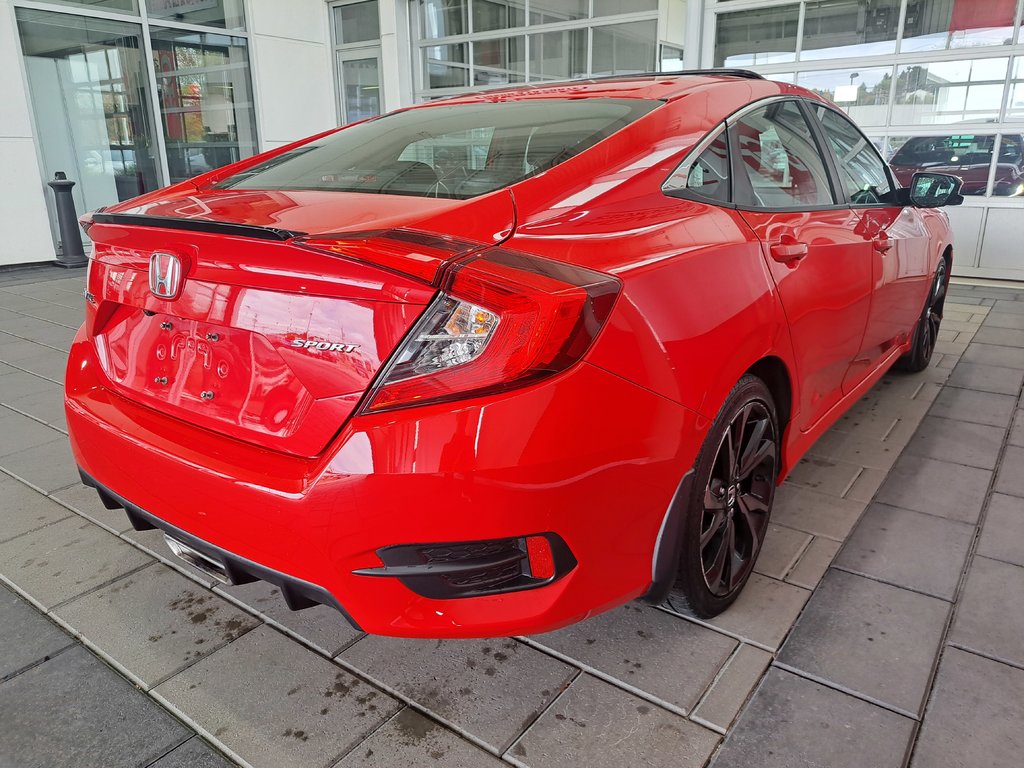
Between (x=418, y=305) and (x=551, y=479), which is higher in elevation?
(x=418, y=305)

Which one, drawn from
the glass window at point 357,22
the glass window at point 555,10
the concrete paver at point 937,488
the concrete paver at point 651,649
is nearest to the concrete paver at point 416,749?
the concrete paver at point 651,649

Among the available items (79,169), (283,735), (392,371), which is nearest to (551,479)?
Result: (392,371)

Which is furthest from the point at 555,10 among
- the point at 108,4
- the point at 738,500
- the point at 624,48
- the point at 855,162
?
the point at 738,500

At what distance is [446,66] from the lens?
1116cm

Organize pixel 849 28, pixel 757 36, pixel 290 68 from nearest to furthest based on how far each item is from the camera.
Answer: pixel 849 28 → pixel 757 36 → pixel 290 68

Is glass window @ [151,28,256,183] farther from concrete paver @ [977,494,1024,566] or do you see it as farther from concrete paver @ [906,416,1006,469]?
concrete paver @ [977,494,1024,566]

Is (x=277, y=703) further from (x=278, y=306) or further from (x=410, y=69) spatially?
(x=410, y=69)

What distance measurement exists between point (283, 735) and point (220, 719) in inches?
6.6

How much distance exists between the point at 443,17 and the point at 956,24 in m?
6.64

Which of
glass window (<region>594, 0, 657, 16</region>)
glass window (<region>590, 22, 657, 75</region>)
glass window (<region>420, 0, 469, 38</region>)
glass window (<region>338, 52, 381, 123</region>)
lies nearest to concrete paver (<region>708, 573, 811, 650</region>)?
glass window (<region>590, 22, 657, 75</region>)

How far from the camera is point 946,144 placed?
7781 millimetres

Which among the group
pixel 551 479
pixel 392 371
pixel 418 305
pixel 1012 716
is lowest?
pixel 1012 716

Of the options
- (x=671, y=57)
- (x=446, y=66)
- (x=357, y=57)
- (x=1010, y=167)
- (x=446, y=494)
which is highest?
(x=357, y=57)

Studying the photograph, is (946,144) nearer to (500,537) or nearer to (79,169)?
(500,537)
